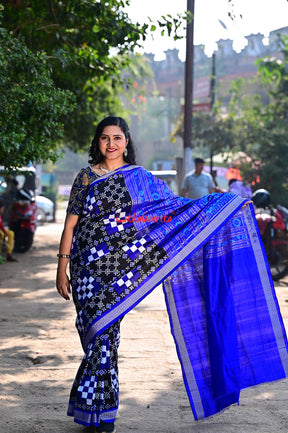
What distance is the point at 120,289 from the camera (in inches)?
159

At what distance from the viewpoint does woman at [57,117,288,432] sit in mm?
3988

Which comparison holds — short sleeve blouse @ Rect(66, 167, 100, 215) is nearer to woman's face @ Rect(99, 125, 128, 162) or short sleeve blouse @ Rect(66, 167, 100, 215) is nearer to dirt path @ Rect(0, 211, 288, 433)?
woman's face @ Rect(99, 125, 128, 162)

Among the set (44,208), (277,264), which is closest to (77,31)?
(277,264)

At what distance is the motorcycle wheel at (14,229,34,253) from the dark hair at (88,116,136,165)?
11.4 m

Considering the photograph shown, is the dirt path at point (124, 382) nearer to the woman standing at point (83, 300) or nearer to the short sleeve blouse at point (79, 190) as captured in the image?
the woman standing at point (83, 300)

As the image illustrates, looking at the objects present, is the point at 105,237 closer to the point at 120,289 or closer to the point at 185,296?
the point at 120,289

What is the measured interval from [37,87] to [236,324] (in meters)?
4.58

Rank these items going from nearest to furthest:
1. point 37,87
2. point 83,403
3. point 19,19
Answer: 1. point 83,403
2. point 37,87
3. point 19,19

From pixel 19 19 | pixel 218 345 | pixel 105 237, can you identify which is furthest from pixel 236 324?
pixel 19 19

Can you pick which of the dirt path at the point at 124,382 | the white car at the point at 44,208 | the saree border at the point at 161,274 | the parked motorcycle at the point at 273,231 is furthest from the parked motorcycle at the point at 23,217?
the white car at the point at 44,208

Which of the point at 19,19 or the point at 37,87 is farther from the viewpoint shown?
the point at 19,19

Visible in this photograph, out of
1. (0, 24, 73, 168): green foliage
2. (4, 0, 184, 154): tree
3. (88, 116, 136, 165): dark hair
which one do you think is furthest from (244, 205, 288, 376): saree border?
(4, 0, 184, 154): tree

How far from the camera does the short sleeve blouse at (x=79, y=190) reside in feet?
13.5

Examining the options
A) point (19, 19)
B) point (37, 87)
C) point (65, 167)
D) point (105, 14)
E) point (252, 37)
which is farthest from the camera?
point (65, 167)
